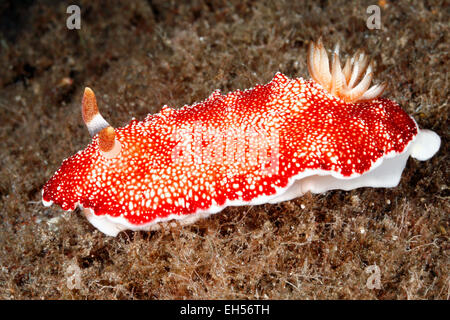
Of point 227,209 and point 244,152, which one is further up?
point 244,152

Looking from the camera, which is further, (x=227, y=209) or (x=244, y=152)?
(x=227, y=209)

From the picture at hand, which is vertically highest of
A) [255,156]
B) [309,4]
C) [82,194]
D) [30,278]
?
[309,4]

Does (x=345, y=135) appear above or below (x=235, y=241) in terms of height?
above

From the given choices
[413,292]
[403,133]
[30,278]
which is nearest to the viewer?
[413,292]

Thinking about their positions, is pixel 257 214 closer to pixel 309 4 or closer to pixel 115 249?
pixel 115 249

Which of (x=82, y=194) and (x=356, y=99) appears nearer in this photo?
(x=82, y=194)

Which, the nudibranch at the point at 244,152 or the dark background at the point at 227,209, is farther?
the dark background at the point at 227,209

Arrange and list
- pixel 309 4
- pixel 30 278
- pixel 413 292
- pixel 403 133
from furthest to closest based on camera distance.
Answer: pixel 309 4
pixel 30 278
pixel 403 133
pixel 413 292

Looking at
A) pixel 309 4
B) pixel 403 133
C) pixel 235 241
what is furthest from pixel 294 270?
pixel 309 4
